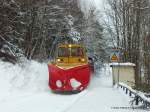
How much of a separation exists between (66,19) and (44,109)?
2419 centimetres

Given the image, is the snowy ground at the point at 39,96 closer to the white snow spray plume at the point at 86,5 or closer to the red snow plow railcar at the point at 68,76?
the red snow plow railcar at the point at 68,76

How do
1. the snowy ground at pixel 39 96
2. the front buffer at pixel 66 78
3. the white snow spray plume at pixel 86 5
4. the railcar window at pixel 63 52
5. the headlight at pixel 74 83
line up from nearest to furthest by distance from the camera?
the snowy ground at pixel 39 96, the front buffer at pixel 66 78, the headlight at pixel 74 83, the railcar window at pixel 63 52, the white snow spray plume at pixel 86 5

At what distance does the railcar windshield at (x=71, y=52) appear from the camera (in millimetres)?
25109

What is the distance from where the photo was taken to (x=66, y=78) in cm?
2183

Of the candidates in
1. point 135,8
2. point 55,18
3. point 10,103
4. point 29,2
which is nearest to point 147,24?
point 135,8

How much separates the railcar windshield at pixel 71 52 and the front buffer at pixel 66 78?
8.73 feet

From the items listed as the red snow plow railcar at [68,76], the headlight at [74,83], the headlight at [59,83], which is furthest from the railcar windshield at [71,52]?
the headlight at [59,83]

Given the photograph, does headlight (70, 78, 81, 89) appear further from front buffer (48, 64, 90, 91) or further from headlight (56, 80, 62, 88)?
headlight (56, 80, 62, 88)

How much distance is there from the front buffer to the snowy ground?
0.53 meters

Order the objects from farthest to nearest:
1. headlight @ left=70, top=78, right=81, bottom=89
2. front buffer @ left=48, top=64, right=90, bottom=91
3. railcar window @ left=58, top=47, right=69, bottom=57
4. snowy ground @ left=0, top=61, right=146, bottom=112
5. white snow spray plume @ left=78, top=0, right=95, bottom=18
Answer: white snow spray plume @ left=78, top=0, right=95, bottom=18 → railcar window @ left=58, top=47, right=69, bottom=57 → headlight @ left=70, top=78, right=81, bottom=89 → front buffer @ left=48, top=64, right=90, bottom=91 → snowy ground @ left=0, top=61, right=146, bottom=112

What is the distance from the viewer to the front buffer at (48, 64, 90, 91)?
2184cm

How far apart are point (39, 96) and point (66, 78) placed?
2671 mm

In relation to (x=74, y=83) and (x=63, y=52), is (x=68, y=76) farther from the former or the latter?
(x=63, y=52)

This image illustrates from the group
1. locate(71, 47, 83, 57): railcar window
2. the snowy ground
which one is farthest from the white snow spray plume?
locate(71, 47, 83, 57): railcar window
